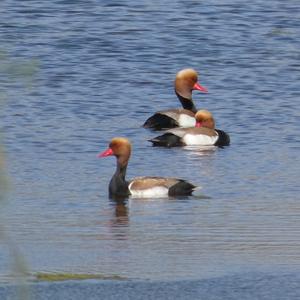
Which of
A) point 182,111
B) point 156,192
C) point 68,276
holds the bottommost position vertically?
point 182,111

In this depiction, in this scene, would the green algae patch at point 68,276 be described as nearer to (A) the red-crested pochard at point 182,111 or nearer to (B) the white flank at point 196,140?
(B) the white flank at point 196,140

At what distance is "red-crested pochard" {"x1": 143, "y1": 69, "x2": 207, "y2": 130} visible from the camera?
1809cm

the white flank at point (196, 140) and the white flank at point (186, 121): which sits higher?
the white flank at point (196, 140)

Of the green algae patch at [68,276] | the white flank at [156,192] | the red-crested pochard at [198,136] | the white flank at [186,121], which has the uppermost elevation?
the green algae patch at [68,276]

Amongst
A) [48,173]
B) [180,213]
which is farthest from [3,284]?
[48,173]

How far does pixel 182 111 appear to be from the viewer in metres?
19.0

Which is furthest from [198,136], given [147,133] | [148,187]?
[148,187]

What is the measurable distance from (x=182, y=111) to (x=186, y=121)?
0.44 ft

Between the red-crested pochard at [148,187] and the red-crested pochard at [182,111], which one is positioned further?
the red-crested pochard at [182,111]

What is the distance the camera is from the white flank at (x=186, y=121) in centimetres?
1889

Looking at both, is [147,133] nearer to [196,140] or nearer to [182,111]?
[196,140]

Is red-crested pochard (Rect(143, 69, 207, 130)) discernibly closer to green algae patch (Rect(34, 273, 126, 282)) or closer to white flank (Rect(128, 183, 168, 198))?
white flank (Rect(128, 183, 168, 198))

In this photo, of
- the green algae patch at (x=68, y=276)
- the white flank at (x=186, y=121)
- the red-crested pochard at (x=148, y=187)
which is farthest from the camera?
the white flank at (x=186, y=121)

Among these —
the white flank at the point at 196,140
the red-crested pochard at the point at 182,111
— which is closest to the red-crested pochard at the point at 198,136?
the white flank at the point at 196,140
